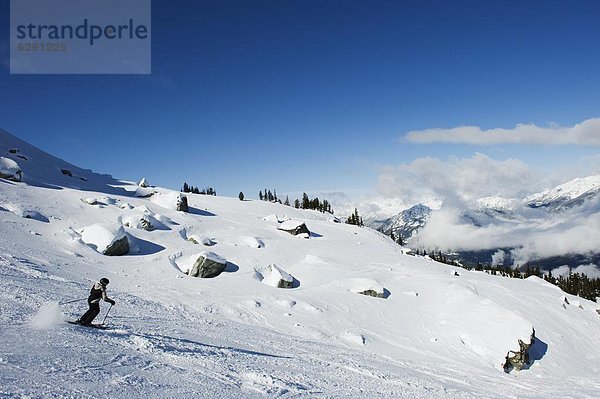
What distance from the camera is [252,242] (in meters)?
47.3

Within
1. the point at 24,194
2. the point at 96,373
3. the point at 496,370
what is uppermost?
the point at 24,194

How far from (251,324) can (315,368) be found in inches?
397

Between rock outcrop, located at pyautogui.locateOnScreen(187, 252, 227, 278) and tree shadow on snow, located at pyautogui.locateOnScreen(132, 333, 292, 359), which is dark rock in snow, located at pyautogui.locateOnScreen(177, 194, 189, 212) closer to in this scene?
rock outcrop, located at pyautogui.locateOnScreen(187, 252, 227, 278)

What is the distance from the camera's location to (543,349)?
1433 inches

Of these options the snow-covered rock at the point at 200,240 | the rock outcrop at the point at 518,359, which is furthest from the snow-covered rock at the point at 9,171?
the rock outcrop at the point at 518,359

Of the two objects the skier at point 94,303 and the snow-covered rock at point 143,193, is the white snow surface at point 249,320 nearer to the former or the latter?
the skier at point 94,303

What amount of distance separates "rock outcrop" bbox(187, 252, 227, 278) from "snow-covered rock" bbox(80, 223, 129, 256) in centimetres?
738

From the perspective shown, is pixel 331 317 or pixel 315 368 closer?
pixel 315 368

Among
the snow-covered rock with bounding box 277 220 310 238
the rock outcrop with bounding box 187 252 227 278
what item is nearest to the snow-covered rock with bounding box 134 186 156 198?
the snow-covered rock with bounding box 277 220 310 238

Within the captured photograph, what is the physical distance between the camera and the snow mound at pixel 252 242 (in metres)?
46.9

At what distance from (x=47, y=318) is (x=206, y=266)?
2130 centimetres

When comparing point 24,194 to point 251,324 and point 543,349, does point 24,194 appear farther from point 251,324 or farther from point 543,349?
point 543,349

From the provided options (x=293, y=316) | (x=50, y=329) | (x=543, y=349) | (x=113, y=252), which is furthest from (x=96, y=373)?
(x=543, y=349)

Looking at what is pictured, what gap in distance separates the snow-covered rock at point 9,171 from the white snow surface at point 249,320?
216cm
